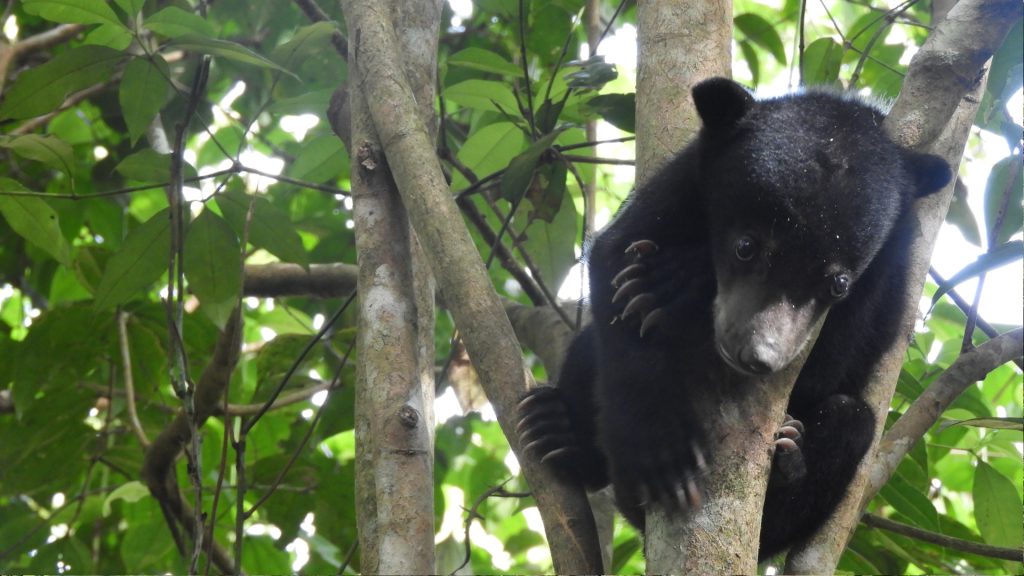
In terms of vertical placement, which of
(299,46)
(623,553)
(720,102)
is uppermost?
(299,46)

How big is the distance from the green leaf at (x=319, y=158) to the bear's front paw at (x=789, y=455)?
8.44 ft

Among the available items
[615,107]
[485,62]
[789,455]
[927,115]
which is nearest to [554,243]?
[615,107]

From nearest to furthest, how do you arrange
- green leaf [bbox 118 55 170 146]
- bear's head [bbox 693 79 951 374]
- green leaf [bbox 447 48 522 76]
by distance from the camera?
bear's head [bbox 693 79 951 374] < green leaf [bbox 118 55 170 146] < green leaf [bbox 447 48 522 76]

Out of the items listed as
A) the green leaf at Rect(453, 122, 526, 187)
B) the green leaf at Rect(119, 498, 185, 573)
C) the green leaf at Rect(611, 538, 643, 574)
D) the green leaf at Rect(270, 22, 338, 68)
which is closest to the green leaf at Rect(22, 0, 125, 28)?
the green leaf at Rect(270, 22, 338, 68)

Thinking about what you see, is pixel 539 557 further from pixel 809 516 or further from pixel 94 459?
pixel 809 516

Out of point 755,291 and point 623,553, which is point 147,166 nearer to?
point 755,291

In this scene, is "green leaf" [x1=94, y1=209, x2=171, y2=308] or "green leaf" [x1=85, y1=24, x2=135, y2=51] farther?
"green leaf" [x1=94, y1=209, x2=171, y2=308]

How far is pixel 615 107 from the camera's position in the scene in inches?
169

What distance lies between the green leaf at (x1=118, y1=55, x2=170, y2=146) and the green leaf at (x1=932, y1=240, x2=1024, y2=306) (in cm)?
320

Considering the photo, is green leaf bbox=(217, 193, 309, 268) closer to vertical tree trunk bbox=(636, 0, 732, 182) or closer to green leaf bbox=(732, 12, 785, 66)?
vertical tree trunk bbox=(636, 0, 732, 182)

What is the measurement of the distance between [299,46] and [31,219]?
146cm

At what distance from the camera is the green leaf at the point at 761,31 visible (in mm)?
5379

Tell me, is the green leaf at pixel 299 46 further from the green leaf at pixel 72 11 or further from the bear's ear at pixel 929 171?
the bear's ear at pixel 929 171

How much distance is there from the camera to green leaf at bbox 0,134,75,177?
3.87 meters
